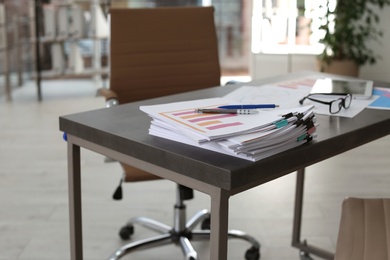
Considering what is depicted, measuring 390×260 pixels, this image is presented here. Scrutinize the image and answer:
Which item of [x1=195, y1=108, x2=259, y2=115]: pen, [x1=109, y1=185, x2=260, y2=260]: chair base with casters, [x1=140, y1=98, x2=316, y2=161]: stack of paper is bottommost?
[x1=109, y1=185, x2=260, y2=260]: chair base with casters

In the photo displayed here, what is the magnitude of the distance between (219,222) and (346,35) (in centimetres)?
433

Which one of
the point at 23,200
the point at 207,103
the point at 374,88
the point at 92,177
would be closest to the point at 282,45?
the point at 92,177


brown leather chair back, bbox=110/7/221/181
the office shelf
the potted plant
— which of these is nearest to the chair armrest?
brown leather chair back, bbox=110/7/221/181

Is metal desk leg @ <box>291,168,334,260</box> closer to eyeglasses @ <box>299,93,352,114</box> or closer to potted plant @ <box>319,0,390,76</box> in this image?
eyeglasses @ <box>299,93,352,114</box>

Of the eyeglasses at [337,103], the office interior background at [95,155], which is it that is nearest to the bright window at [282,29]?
the office interior background at [95,155]

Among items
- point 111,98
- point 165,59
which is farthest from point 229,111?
point 165,59

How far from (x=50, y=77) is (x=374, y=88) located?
13.4ft

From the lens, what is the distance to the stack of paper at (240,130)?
1377 mm

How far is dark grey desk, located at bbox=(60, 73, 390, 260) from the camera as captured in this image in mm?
1344

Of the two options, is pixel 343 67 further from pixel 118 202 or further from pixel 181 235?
pixel 181 235

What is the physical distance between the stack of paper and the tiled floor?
3.61 feet

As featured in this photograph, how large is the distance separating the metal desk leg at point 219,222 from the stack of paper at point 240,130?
102mm

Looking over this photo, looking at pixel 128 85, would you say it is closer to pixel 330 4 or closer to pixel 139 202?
pixel 139 202

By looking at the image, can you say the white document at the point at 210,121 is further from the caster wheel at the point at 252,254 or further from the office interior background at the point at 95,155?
the office interior background at the point at 95,155
